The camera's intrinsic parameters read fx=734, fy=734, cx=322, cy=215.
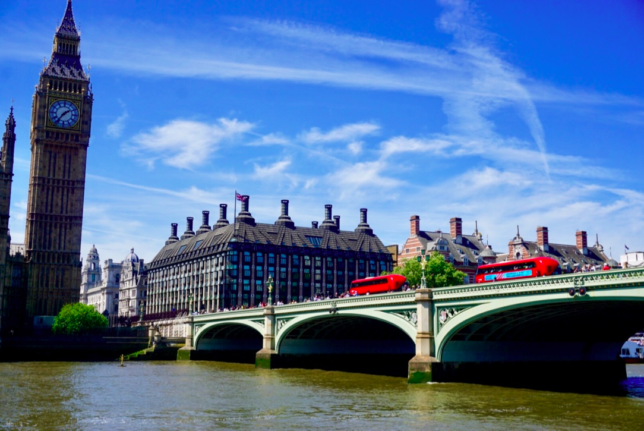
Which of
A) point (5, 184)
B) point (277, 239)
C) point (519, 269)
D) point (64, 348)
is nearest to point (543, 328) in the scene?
point (519, 269)

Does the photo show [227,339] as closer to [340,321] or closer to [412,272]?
[412,272]

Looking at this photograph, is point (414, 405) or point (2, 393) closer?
point (414, 405)

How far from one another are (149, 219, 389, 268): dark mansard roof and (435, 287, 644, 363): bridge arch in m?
80.3

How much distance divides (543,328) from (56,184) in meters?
101

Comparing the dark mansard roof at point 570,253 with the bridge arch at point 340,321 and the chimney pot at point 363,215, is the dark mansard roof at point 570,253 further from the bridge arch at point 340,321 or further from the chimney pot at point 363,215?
the bridge arch at point 340,321

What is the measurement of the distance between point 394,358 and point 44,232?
75.2 m

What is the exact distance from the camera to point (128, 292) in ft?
623

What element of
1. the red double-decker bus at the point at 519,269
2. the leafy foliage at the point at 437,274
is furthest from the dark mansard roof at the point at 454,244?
the red double-decker bus at the point at 519,269

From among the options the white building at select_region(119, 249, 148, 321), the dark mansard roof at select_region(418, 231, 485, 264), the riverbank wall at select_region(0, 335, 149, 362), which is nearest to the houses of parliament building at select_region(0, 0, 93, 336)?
the riverbank wall at select_region(0, 335, 149, 362)

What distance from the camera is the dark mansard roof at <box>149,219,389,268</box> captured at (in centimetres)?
13788

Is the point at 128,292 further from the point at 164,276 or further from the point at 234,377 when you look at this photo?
the point at 234,377

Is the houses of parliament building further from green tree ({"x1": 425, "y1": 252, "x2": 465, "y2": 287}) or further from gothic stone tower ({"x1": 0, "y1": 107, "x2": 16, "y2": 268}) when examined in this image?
green tree ({"x1": 425, "y1": 252, "x2": 465, "y2": 287})

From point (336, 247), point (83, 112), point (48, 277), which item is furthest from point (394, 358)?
point (83, 112)

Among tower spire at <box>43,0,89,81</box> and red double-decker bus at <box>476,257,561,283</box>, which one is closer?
red double-decker bus at <box>476,257,561,283</box>
